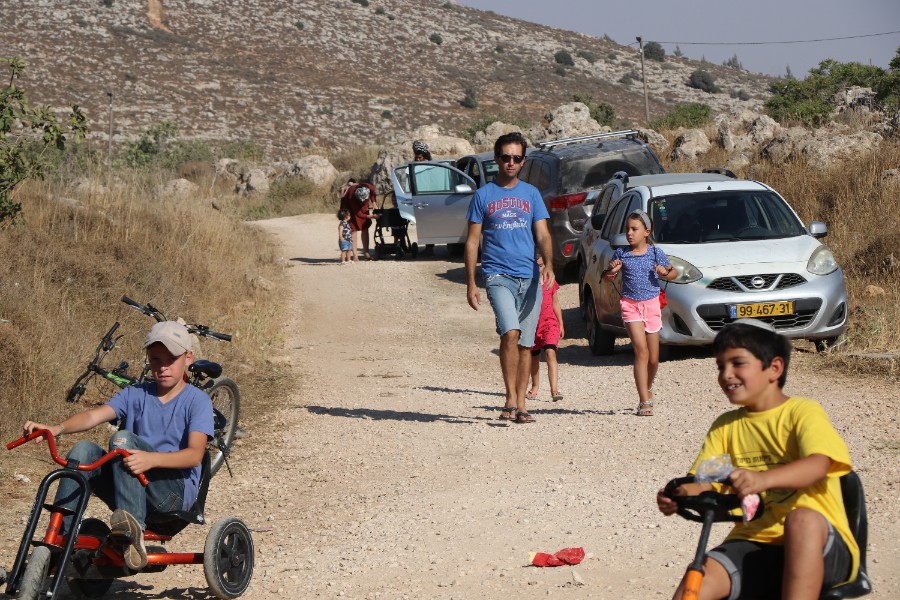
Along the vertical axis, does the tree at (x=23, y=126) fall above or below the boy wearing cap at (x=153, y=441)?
above

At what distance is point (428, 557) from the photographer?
609 cm

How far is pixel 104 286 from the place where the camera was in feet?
41.4

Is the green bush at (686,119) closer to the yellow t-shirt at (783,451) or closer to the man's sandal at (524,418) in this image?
the man's sandal at (524,418)

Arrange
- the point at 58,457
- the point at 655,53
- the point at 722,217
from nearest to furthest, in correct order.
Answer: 1. the point at 58,457
2. the point at 722,217
3. the point at 655,53

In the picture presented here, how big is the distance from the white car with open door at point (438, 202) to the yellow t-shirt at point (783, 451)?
17.4 m

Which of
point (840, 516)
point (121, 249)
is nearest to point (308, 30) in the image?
point (121, 249)

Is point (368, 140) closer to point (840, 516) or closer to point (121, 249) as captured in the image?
point (121, 249)

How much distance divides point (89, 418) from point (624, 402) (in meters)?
5.80

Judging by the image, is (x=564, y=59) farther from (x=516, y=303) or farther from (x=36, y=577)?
(x=36, y=577)

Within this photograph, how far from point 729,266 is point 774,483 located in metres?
8.21

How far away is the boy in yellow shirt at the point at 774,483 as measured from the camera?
3623mm

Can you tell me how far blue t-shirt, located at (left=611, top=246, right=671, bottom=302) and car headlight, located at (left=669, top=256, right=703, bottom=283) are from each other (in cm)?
203

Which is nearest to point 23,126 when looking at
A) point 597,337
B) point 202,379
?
point 202,379

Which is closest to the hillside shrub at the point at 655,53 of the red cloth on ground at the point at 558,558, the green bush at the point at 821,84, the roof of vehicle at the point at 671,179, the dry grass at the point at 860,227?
the green bush at the point at 821,84
